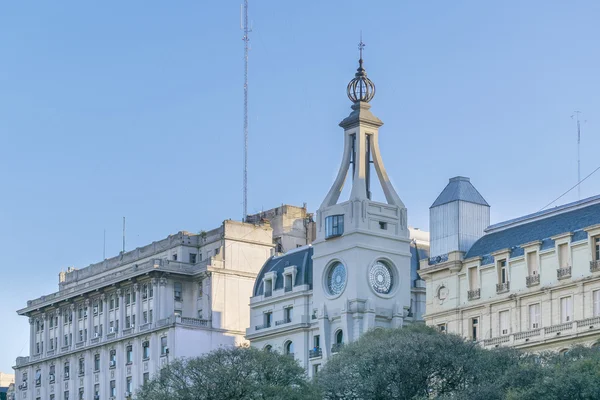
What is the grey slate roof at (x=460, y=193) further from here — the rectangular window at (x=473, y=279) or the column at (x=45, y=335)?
Answer: the column at (x=45, y=335)

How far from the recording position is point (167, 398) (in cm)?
11438

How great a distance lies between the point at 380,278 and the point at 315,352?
9.40 meters

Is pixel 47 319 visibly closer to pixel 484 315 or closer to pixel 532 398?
pixel 484 315

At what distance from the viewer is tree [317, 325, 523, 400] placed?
353 feet

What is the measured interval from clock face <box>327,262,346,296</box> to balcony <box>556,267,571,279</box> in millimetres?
28028

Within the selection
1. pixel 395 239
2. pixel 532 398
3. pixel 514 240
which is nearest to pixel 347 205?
pixel 395 239

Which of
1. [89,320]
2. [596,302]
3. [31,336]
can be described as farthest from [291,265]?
[31,336]

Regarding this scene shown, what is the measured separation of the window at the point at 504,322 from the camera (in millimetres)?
120250

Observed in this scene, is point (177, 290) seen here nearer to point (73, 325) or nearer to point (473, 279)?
point (73, 325)

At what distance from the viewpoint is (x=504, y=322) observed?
396ft

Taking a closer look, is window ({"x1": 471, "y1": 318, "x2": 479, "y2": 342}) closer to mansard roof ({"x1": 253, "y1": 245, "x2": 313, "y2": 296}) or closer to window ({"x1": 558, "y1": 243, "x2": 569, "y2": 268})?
window ({"x1": 558, "y1": 243, "x2": 569, "y2": 268})

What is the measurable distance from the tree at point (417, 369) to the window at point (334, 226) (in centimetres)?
3071

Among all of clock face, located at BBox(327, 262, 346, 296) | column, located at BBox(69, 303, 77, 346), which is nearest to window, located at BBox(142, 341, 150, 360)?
column, located at BBox(69, 303, 77, 346)

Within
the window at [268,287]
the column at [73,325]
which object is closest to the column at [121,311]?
the column at [73,325]
